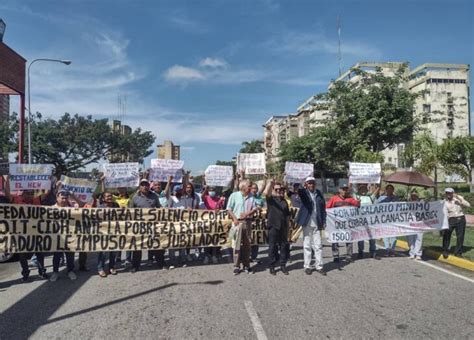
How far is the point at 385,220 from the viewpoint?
9.91m

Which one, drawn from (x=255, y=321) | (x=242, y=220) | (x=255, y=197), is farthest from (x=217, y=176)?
(x=255, y=321)

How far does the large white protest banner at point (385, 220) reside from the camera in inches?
373

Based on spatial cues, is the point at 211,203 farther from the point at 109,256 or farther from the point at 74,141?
the point at 74,141

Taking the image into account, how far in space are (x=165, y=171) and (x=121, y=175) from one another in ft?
3.36

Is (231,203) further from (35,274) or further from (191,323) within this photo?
(35,274)

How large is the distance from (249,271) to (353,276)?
6.36ft

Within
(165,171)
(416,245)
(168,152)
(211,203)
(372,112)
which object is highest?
(372,112)

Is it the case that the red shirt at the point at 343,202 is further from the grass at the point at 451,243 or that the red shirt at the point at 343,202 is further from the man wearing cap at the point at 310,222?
the grass at the point at 451,243

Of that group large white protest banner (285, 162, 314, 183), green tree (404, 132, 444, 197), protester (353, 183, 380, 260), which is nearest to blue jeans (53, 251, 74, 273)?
large white protest banner (285, 162, 314, 183)

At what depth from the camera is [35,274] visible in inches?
323

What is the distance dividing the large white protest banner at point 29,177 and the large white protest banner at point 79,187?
36 cm

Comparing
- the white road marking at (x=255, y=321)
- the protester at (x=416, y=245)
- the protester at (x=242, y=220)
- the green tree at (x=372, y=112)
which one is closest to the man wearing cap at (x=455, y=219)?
the protester at (x=416, y=245)

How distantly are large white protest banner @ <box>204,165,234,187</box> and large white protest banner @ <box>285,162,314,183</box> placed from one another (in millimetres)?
1543

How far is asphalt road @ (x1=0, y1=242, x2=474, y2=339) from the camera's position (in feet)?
16.2
